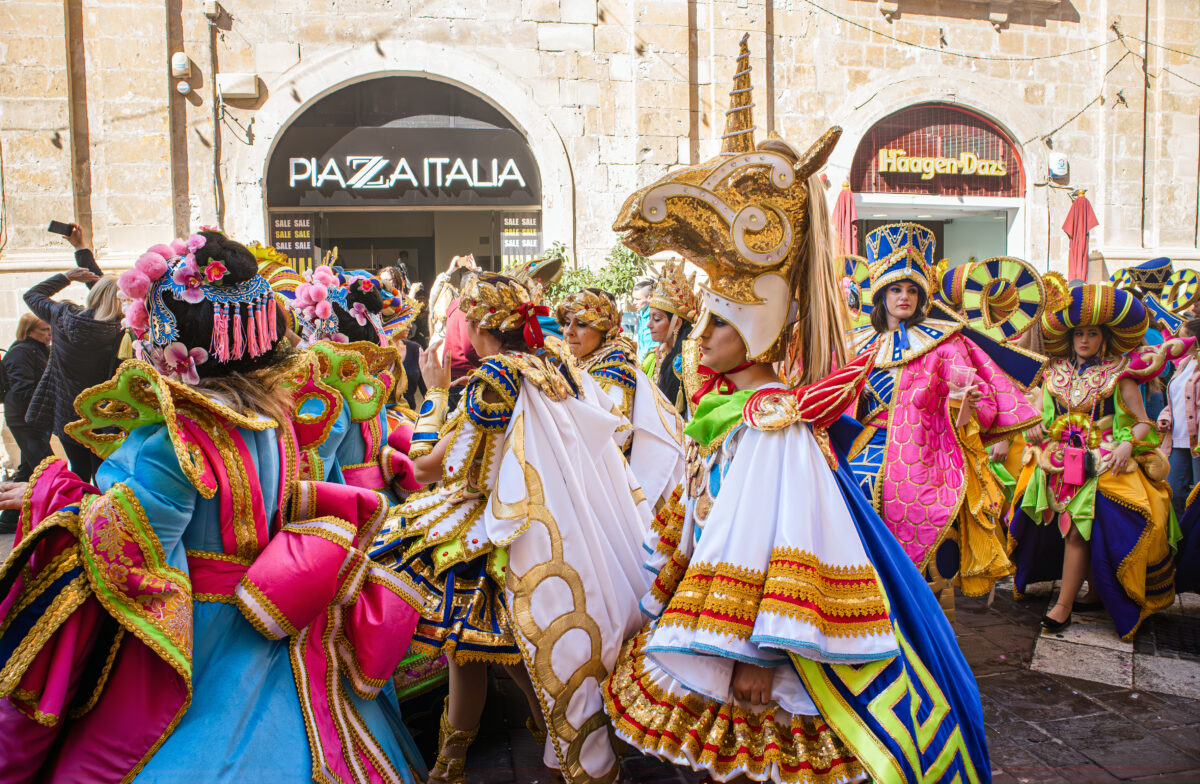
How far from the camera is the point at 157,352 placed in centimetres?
226

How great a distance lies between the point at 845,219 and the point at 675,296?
336 inches

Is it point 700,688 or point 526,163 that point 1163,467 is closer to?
point 700,688

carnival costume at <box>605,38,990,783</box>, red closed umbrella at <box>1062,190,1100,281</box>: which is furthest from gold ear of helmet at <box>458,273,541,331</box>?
red closed umbrella at <box>1062,190,1100,281</box>

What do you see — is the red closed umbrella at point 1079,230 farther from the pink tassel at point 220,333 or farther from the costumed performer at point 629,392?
the pink tassel at point 220,333

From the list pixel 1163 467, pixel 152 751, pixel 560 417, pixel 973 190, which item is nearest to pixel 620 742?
pixel 560 417

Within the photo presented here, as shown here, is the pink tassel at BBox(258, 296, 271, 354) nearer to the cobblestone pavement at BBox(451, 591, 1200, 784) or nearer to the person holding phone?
the cobblestone pavement at BBox(451, 591, 1200, 784)

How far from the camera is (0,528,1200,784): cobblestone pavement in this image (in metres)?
3.43

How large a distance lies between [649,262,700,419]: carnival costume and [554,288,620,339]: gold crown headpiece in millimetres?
881

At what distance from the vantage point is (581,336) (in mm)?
5074

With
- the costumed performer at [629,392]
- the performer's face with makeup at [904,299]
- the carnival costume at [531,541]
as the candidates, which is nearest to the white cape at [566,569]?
the carnival costume at [531,541]

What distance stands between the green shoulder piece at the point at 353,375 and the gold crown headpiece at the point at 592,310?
228cm

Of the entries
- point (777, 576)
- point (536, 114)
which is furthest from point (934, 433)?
point (536, 114)

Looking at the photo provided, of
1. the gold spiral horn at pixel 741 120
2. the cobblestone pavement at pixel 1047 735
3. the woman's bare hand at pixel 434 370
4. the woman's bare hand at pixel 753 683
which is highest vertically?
the gold spiral horn at pixel 741 120

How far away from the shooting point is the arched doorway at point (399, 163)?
1237cm
